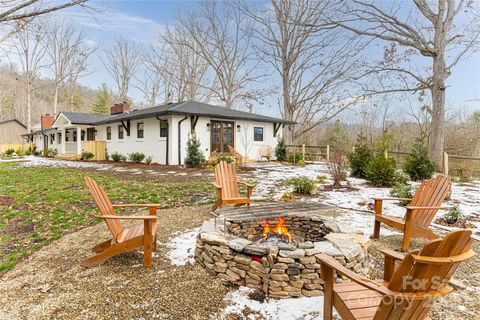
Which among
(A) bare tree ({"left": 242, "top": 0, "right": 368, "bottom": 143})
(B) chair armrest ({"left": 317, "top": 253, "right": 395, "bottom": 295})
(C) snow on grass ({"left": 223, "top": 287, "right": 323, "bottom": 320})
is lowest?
(C) snow on grass ({"left": 223, "top": 287, "right": 323, "bottom": 320})

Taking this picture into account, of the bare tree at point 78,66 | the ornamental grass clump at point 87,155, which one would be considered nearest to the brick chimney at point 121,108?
the ornamental grass clump at point 87,155

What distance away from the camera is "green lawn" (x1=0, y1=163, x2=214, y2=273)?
153 inches

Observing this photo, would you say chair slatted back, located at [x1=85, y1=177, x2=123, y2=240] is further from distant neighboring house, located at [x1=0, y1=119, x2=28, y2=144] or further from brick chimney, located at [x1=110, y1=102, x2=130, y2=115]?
distant neighboring house, located at [x1=0, y1=119, x2=28, y2=144]

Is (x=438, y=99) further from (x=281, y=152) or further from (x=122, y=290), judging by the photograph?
(x=122, y=290)

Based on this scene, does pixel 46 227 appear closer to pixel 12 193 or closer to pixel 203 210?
pixel 203 210

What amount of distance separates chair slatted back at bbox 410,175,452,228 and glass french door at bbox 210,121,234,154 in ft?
38.3

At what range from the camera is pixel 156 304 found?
225 centimetres

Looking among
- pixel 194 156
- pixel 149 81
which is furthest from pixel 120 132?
pixel 149 81

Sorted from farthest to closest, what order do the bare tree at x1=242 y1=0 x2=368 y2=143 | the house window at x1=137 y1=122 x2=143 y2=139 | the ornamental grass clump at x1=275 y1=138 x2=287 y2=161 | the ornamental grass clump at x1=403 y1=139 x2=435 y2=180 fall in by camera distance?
the bare tree at x1=242 y1=0 x2=368 y2=143, the ornamental grass clump at x1=275 y1=138 x2=287 y2=161, the house window at x1=137 y1=122 x2=143 y2=139, the ornamental grass clump at x1=403 y1=139 x2=435 y2=180

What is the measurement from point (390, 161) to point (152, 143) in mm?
11329

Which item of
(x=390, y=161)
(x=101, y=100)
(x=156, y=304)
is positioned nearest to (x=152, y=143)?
(x=390, y=161)

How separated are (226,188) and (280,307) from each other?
8.87ft

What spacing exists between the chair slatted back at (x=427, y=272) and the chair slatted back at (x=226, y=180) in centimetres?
351

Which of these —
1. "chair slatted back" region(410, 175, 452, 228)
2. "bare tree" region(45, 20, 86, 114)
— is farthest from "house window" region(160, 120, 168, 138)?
"bare tree" region(45, 20, 86, 114)
